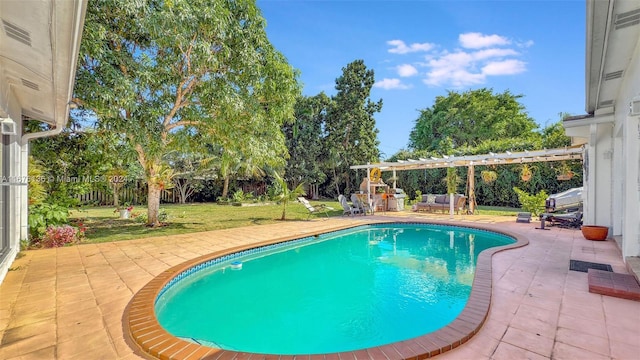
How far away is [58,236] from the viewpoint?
711 cm

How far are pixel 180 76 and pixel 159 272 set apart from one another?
6441mm

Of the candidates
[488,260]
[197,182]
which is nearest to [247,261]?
[488,260]

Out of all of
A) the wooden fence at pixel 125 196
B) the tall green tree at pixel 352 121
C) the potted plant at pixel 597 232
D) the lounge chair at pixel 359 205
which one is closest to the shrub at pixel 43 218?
the lounge chair at pixel 359 205

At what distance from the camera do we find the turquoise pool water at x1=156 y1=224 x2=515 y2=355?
3.80 metres

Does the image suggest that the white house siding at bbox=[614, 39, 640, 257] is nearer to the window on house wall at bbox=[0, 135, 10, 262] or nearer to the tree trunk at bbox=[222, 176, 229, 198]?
the window on house wall at bbox=[0, 135, 10, 262]

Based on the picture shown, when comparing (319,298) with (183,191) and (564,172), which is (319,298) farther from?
(183,191)

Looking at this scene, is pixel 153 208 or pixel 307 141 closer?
pixel 153 208

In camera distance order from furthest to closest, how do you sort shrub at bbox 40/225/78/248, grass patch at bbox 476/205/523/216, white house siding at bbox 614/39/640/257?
grass patch at bbox 476/205/523/216 < shrub at bbox 40/225/78/248 < white house siding at bbox 614/39/640/257

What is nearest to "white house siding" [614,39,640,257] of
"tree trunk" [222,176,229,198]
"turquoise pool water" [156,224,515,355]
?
"turquoise pool water" [156,224,515,355]

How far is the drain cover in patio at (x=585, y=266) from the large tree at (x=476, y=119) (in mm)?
23199

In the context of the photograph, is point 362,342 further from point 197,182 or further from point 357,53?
point 357,53

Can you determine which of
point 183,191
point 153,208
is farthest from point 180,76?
point 183,191

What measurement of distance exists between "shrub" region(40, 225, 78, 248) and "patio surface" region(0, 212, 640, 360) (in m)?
0.44

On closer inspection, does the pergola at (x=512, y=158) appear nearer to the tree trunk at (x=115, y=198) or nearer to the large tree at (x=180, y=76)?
the large tree at (x=180, y=76)
